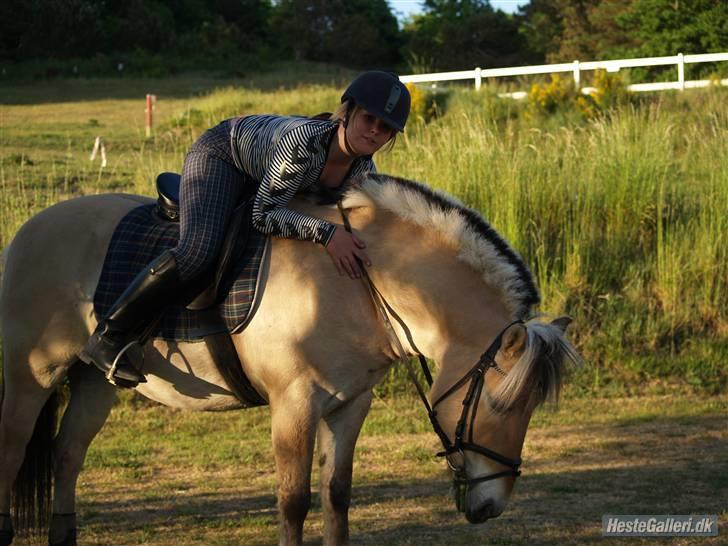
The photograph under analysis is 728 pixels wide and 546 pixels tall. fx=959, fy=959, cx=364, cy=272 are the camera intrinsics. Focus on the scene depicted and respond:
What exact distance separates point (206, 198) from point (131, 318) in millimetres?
626

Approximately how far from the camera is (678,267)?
9.35 metres

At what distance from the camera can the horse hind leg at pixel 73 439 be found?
15.9ft

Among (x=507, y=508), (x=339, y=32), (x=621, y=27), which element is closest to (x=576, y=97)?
(x=507, y=508)

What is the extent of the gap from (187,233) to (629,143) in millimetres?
7349

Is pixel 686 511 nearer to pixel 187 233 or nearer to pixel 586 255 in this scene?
pixel 187 233

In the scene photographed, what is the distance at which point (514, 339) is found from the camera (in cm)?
370

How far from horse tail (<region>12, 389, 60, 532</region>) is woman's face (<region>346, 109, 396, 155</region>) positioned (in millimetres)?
2089

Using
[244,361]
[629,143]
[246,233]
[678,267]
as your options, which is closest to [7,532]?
[244,361]

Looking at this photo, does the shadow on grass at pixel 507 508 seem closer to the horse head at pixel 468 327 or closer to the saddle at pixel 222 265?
the horse head at pixel 468 327

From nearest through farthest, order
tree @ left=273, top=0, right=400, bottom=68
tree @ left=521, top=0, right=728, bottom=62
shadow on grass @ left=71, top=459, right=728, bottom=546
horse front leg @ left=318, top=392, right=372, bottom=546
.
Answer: horse front leg @ left=318, top=392, right=372, bottom=546 → shadow on grass @ left=71, top=459, right=728, bottom=546 → tree @ left=521, top=0, right=728, bottom=62 → tree @ left=273, top=0, right=400, bottom=68

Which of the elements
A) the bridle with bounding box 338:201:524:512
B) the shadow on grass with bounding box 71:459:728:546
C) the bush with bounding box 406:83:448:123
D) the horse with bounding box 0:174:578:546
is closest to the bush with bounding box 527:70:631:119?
the bush with bounding box 406:83:448:123

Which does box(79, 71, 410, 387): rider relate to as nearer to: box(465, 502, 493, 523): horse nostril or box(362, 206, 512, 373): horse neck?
box(362, 206, 512, 373): horse neck

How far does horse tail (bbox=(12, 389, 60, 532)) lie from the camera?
4785 mm

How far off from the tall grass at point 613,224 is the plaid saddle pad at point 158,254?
17.0 ft
